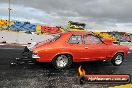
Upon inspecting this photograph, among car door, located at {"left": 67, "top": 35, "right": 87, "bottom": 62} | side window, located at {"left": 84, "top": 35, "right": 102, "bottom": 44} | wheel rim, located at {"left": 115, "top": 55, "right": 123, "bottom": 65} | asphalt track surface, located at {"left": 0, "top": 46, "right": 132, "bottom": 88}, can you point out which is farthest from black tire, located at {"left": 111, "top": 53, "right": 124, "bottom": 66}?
car door, located at {"left": 67, "top": 35, "right": 87, "bottom": 62}

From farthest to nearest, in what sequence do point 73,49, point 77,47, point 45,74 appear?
point 77,47
point 73,49
point 45,74

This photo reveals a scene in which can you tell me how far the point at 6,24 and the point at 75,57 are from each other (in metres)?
34.6

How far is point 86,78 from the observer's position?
8.57 m

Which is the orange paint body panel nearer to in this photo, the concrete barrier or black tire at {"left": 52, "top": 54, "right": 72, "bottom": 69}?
→ black tire at {"left": 52, "top": 54, "right": 72, "bottom": 69}

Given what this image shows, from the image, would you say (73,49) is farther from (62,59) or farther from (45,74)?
(45,74)

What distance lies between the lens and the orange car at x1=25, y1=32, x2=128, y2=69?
10.6 meters

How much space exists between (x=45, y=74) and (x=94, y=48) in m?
2.69

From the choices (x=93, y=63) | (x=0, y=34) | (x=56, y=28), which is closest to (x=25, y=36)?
(x=0, y=34)

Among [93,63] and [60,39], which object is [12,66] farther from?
[93,63]

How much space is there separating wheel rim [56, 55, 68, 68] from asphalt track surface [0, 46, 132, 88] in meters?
0.26

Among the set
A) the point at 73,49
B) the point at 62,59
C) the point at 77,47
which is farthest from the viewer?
the point at 77,47

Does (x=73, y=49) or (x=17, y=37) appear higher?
(x=17, y=37)

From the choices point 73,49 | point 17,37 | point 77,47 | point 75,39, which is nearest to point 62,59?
point 73,49

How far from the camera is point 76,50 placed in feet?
36.6
